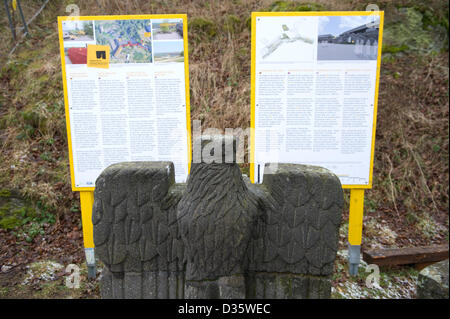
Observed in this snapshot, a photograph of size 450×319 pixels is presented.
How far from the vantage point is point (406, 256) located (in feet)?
11.8

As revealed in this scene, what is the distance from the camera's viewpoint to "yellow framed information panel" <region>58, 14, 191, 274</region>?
281cm

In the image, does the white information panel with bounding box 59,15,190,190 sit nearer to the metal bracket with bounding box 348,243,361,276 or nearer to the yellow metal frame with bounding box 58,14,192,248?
the yellow metal frame with bounding box 58,14,192,248

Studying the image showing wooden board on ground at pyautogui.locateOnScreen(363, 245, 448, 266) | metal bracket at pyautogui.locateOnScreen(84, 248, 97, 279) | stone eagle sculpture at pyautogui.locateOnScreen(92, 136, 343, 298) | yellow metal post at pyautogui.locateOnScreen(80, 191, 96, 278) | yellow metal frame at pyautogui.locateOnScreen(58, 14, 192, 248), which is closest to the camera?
stone eagle sculpture at pyautogui.locateOnScreen(92, 136, 343, 298)

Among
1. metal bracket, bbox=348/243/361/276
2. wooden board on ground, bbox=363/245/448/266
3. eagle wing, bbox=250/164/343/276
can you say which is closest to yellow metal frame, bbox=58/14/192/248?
eagle wing, bbox=250/164/343/276

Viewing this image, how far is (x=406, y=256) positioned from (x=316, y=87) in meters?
2.13

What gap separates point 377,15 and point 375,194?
2498mm

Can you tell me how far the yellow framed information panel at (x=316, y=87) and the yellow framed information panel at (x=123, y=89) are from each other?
68 centimetres

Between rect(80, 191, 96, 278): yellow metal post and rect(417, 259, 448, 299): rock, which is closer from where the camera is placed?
rect(417, 259, 448, 299): rock

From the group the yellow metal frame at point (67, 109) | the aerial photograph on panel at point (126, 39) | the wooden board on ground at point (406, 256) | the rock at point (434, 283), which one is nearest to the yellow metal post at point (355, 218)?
the wooden board on ground at point (406, 256)

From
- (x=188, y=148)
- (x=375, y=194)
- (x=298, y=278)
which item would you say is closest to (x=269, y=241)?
(x=298, y=278)

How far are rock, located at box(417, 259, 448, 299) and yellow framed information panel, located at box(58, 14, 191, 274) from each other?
6.54 feet

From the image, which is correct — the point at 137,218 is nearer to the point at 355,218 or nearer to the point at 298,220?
the point at 298,220

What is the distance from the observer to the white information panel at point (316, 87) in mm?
2820

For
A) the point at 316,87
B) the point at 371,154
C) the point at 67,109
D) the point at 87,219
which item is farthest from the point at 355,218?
the point at 67,109
